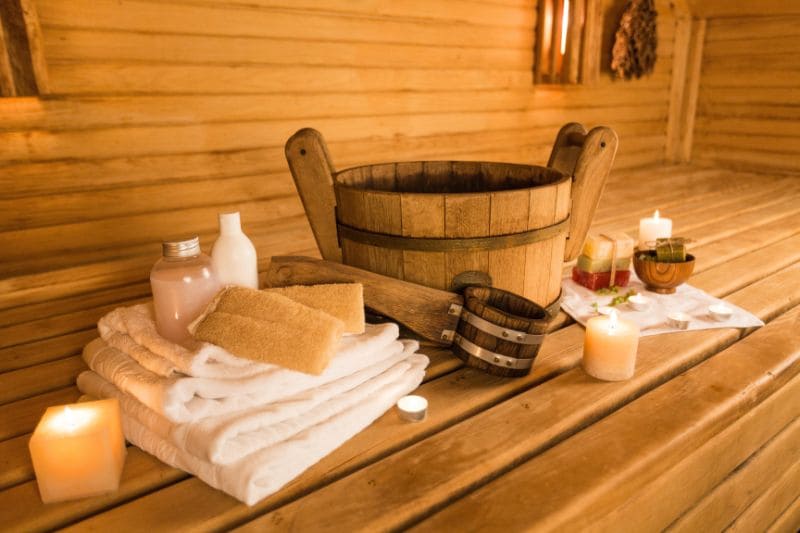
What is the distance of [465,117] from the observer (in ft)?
13.2

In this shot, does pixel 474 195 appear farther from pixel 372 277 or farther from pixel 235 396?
pixel 235 396

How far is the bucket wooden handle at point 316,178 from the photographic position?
159 cm

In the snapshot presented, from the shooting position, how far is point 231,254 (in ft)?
4.61

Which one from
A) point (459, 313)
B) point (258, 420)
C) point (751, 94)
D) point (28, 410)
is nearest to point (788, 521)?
point (459, 313)

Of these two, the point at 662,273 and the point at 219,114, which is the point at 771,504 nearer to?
the point at 662,273

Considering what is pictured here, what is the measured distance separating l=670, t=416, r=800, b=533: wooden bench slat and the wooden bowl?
Answer: 46 centimetres

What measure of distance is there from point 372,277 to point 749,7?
15.9 ft

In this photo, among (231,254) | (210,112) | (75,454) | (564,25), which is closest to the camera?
(75,454)

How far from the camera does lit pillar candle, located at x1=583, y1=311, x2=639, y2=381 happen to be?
4.38 ft

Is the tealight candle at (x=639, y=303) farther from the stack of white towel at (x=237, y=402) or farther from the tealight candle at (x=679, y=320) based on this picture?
the stack of white towel at (x=237, y=402)

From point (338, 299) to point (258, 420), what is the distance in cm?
35

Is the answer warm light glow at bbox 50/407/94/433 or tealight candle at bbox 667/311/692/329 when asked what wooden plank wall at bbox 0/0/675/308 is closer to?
warm light glow at bbox 50/407/94/433

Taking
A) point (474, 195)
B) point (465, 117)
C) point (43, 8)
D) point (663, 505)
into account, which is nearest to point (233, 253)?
point (474, 195)

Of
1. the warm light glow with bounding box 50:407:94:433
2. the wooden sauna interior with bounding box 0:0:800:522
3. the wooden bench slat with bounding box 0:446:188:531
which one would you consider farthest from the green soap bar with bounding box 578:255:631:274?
the warm light glow with bounding box 50:407:94:433
